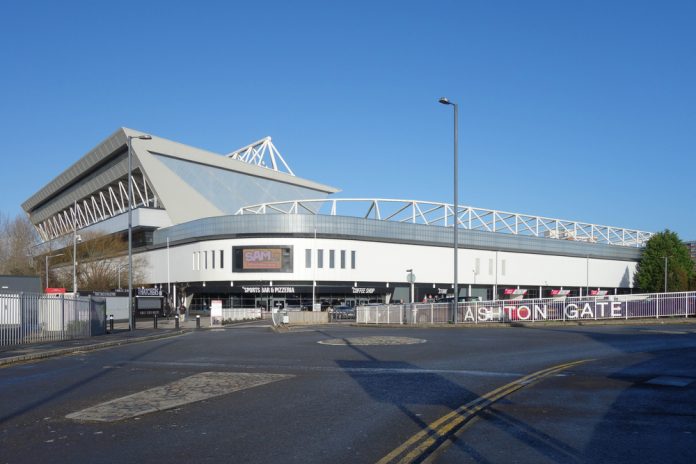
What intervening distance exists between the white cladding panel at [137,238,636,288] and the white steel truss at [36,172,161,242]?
887 cm

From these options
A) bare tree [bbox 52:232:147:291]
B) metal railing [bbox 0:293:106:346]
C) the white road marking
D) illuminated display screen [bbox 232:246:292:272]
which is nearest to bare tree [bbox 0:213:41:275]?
bare tree [bbox 52:232:147:291]

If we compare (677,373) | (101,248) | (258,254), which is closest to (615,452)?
(677,373)

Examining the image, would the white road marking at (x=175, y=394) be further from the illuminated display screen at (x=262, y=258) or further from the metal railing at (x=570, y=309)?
the illuminated display screen at (x=262, y=258)

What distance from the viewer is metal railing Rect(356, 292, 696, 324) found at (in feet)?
116

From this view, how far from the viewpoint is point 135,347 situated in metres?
23.8

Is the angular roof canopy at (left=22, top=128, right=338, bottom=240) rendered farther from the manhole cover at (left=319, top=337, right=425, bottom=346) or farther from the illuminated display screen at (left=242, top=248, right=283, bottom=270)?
the manhole cover at (left=319, top=337, right=425, bottom=346)

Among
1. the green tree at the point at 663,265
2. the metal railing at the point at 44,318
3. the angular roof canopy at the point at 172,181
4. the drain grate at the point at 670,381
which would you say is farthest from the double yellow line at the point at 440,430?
the green tree at the point at 663,265

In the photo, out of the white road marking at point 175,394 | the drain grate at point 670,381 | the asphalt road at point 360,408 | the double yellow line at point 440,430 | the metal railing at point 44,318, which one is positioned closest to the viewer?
the double yellow line at point 440,430

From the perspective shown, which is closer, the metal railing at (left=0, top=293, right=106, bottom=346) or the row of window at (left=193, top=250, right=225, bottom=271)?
the metal railing at (left=0, top=293, right=106, bottom=346)

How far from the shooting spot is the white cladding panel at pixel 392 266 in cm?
8281

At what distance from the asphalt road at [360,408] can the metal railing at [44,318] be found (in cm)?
793

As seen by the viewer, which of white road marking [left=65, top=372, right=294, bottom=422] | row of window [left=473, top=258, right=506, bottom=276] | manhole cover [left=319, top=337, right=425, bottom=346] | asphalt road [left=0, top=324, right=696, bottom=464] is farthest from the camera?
row of window [left=473, top=258, right=506, bottom=276]

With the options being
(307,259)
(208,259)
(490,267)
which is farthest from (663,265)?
(208,259)

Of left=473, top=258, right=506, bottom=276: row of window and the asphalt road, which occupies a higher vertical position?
the asphalt road
